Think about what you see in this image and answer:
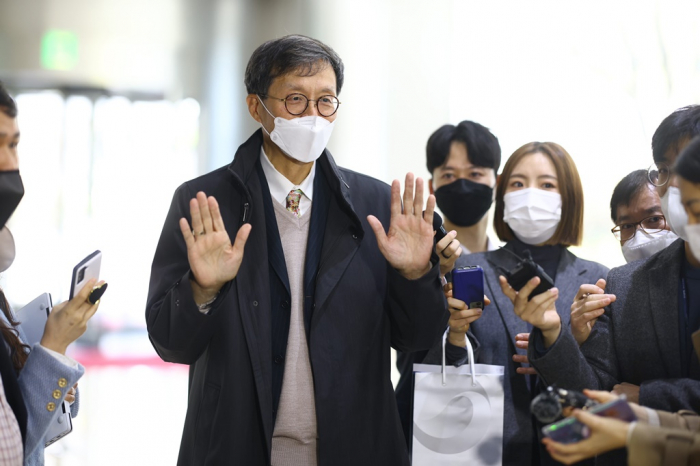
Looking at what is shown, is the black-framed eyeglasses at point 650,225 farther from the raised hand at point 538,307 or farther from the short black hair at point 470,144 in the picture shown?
the raised hand at point 538,307

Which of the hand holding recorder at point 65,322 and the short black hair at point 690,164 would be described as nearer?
the short black hair at point 690,164

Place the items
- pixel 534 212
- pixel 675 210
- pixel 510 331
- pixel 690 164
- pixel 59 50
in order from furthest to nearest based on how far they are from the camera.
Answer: pixel 59 50 < pixel 534 212 < pixel 510 331 < pixel 675 210 < pixel 690 164

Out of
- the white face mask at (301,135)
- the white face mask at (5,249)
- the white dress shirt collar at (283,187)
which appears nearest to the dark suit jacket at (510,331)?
the white dress shirt collar at (283,187)

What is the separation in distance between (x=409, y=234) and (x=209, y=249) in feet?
1.84

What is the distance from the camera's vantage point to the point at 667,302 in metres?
2.07

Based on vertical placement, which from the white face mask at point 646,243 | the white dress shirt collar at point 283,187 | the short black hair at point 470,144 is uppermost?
Answer: the short black hair at point 470,144

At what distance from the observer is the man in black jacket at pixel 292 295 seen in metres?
2.04

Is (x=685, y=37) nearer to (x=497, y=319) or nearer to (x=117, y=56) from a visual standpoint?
(x=497, y=319)

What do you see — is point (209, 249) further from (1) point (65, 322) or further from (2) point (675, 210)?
(2) point (675, 210)

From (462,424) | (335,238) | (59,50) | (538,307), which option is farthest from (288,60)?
(59,50)

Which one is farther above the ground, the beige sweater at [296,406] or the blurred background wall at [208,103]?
the blurred background wall at [208,103]

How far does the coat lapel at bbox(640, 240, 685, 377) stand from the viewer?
2.03m

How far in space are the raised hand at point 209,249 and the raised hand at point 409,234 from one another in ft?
1.29

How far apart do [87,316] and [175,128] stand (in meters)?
7.97
